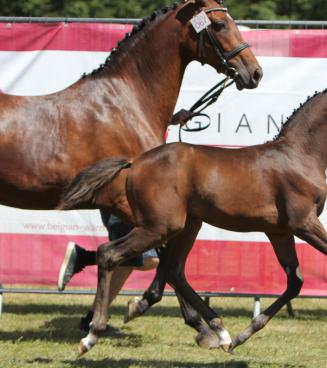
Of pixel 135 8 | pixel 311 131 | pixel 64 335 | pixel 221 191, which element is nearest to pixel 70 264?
pixel 64 335

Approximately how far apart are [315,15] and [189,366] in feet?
34.0

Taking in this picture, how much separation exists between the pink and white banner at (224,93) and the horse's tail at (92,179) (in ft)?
6.98

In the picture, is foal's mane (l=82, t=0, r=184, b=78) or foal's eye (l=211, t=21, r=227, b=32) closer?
foal's eye (l=211, t=21, r=227, b=32)

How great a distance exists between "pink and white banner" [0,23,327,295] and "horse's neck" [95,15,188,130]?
145cm

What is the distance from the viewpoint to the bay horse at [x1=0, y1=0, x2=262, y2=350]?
641cm

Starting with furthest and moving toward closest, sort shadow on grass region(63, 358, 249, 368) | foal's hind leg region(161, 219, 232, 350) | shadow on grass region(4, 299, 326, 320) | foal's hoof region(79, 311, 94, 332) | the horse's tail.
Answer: shadow on grass region(4, 299, 326, 320), foal's hoof region(79, 311, 94, 332), foal's hind leg region(161, 219, 232, 350), shadow on grass region(63, 358, 249, 368), the horse's tail

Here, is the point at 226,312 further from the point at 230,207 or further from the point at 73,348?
the point at 230,207

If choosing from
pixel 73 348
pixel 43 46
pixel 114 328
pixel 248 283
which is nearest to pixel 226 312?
pixel 248 283

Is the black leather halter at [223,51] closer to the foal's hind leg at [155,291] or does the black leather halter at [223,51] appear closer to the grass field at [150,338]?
the foal's hind leg at [155,291]

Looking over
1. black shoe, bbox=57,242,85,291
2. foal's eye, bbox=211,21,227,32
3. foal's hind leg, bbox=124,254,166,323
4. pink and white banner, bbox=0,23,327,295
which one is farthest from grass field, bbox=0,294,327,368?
foal's eye, bbox=211,21,227,32

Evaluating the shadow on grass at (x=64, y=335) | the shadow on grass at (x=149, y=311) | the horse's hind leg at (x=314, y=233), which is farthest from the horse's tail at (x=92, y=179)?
the shadow on grass at (x=149, y=311)

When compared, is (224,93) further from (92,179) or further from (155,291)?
(92,179)

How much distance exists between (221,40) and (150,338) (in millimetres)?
2462

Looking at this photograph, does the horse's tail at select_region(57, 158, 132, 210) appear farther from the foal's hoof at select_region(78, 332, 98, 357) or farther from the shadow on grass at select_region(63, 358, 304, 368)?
the shadow on grass at select_region(63, 358, 304, 368)
